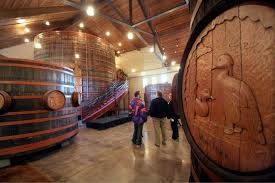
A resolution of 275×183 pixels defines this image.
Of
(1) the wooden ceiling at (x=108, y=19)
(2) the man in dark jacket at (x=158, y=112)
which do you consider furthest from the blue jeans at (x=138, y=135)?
(1) the wooden ceiling at (x=108, y=19)

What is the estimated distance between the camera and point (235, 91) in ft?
3.01

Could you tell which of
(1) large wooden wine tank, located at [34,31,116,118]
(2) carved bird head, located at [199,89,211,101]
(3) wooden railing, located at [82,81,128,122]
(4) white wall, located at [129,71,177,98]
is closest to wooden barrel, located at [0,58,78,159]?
(2) carved bird head, located at [199,89,211,101]

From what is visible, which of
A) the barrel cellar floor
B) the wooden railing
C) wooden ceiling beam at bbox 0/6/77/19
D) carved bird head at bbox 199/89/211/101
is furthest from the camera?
the wooden railing

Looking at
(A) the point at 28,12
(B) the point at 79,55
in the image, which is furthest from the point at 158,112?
(B) the point at 79,55

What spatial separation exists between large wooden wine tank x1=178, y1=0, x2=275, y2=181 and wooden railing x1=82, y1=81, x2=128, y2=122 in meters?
7.82

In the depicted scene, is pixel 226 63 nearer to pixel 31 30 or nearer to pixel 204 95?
pixel 204 95

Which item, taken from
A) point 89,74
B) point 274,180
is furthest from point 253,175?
point 89,74

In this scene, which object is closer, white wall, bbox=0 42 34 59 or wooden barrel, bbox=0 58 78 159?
wooden barrel, bbox=0 58 78 159

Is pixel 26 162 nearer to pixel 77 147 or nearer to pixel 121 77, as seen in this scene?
pixel 77 147

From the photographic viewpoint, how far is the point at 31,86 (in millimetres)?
3662

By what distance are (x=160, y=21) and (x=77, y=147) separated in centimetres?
793

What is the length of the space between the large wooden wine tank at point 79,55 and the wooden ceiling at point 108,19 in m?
1.02

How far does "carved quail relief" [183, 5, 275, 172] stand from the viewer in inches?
30.8

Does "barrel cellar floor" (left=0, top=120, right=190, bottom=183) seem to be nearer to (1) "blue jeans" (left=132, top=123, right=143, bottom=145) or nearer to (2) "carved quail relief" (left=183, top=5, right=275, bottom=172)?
(1) "blue jeans" (left=132, top=123, right=143, bottom=145)
